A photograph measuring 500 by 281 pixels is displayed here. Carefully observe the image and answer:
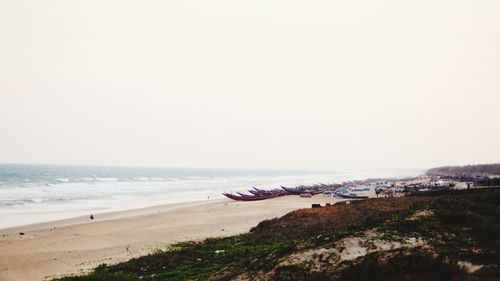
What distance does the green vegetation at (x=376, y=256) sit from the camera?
897 cm

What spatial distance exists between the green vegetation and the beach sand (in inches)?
137

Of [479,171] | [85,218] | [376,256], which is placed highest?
[479,171]

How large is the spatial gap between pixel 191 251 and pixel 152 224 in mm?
13613

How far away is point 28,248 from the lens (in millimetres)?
21031

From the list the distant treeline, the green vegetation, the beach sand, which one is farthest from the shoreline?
the distant treeline

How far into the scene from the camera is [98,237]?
2425 centimetres

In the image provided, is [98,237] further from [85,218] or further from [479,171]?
[479,171]

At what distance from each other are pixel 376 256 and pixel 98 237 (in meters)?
19.9

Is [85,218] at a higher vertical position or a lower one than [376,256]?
lower

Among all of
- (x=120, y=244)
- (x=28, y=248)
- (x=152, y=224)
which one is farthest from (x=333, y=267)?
(x=152, y=224)

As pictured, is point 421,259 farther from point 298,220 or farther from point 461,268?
point 298,220

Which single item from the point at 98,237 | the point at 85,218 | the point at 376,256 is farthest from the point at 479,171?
the point at 376,256

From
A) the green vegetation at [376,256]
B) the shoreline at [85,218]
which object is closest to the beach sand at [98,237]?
the shoreline at [85,218]

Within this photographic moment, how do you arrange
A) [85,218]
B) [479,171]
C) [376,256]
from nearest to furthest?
1. [376,256]
2. [85,218]
3. [479,171]
